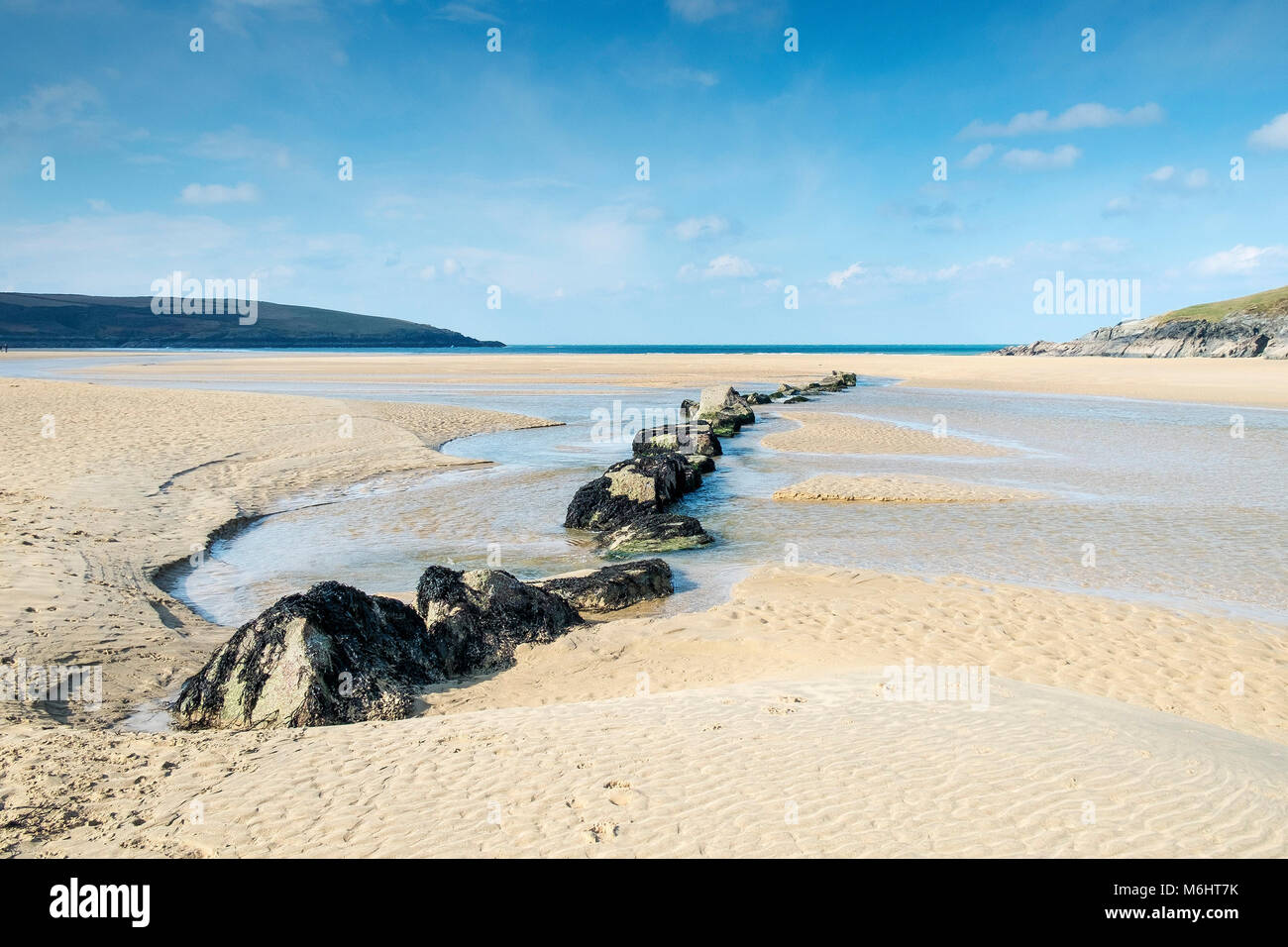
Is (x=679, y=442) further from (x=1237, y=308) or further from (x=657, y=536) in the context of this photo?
(x=1237, y=308)

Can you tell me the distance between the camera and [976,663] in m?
8.05

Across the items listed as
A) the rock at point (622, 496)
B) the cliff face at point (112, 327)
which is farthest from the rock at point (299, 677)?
the cliff face at point (112, 327)

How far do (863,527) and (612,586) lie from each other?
6247mm

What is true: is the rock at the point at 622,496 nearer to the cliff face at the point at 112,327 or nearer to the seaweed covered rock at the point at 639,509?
the seaweed covered rock at the point at 639,509

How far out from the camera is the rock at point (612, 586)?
1010 centimetres

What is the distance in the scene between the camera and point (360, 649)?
7.20 metres

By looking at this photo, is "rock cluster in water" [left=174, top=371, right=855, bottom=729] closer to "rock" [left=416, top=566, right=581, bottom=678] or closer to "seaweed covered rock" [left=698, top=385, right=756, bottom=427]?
"rock" [left=416, top=566, right=581, bottom=678]

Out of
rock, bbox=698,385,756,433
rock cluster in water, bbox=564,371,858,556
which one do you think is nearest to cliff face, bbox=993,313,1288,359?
rock, bbox=698,385,756,433

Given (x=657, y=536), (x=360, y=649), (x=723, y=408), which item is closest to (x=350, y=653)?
(x=360, y=649)

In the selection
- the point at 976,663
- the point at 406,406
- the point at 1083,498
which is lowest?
the point at 976,663
